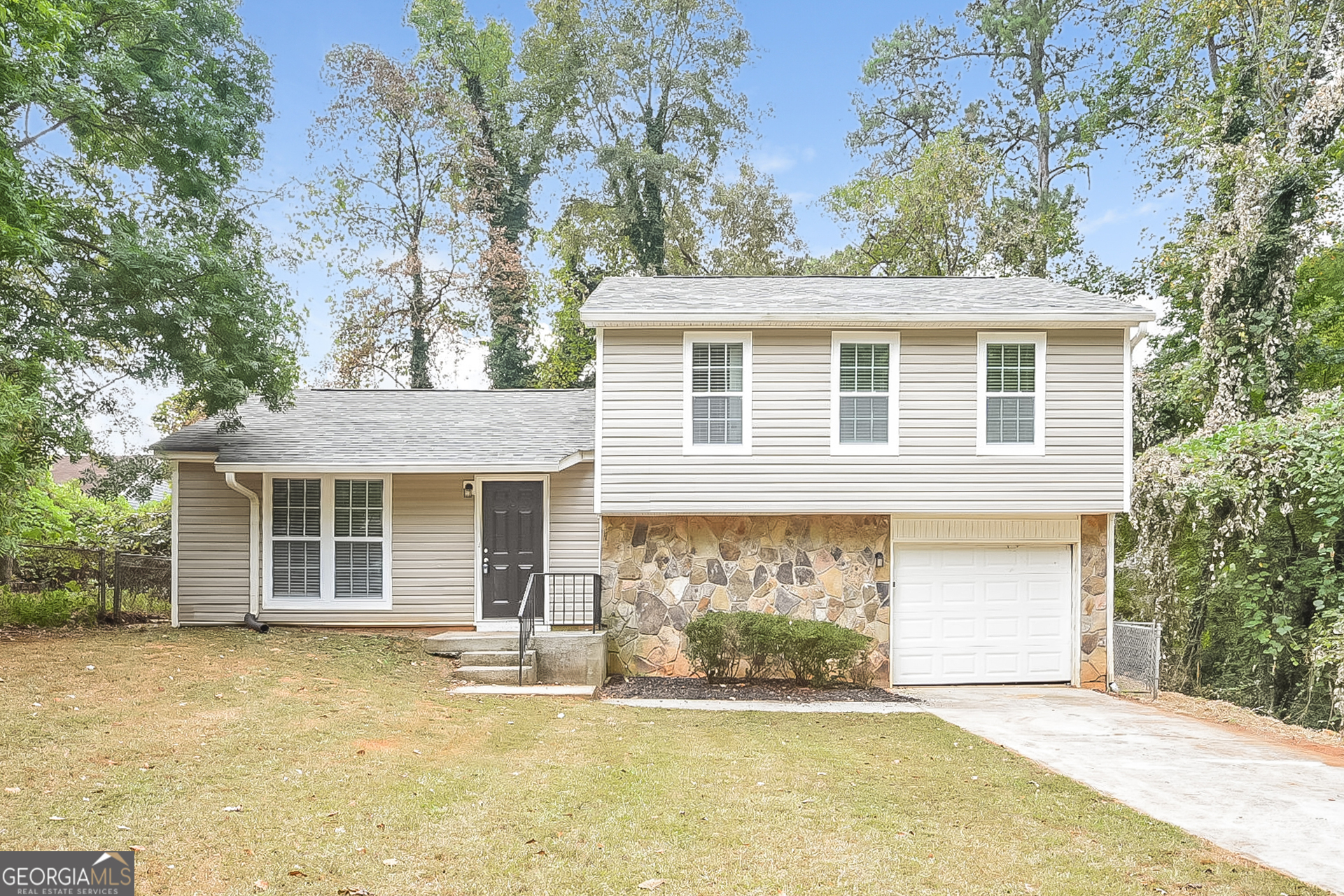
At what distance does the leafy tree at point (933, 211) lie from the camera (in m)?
19.5

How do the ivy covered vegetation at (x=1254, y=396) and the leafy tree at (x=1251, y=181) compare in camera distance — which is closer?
the ivy covered vegetation at (x=1254, y=396)

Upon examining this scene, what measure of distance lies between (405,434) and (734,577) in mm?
5365

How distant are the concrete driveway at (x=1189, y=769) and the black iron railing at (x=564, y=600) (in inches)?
169

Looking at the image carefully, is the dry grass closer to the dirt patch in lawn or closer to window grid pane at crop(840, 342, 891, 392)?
the dirt patch in lawn

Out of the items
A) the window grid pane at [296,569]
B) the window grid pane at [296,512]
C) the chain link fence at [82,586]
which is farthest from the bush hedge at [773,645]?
the chain link fence at [82,586]

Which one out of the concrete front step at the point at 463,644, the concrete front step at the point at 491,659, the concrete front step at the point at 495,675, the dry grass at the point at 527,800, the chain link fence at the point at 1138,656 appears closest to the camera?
the dry grass at the point at 527,800

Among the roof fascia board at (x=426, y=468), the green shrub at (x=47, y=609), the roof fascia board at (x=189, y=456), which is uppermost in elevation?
the roof fascia board at (x=189, y=456)

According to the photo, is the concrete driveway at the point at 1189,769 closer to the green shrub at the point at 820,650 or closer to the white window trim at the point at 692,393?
the green shrub at the point at 820,650

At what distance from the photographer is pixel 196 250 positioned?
10289mm

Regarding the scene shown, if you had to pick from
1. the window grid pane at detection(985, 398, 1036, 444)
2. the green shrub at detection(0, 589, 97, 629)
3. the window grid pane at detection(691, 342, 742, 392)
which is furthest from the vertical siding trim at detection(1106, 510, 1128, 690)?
the green shrub at detection(0, 589, 97, 629)

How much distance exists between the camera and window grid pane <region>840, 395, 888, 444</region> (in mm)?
10328

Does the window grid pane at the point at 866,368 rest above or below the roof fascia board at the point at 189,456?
above

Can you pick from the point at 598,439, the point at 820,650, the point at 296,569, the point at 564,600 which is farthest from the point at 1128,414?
the point at 296,569

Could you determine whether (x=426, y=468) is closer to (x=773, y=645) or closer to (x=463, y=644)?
(x=463, y=644)
